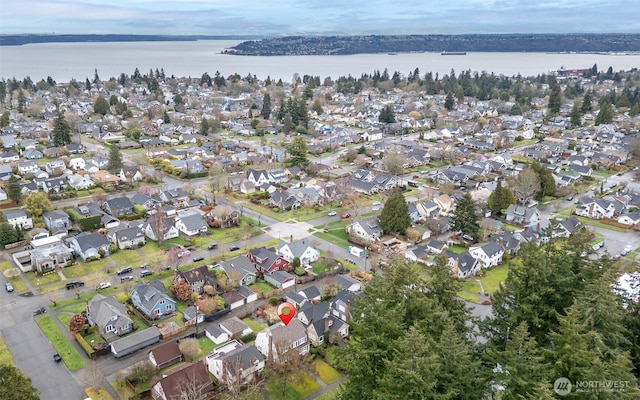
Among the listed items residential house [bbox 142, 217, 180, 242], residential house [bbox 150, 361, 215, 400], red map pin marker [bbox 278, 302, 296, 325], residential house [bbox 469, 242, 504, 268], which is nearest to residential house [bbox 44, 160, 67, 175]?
residential house [bbox 142, 217, 180, 242]

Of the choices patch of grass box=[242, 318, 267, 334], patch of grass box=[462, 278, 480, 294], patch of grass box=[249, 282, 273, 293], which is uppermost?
patch of grass box=[249, 282, 273, 293]

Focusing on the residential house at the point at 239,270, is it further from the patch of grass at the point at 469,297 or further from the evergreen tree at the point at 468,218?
the evergreen tree at the point at 468,218

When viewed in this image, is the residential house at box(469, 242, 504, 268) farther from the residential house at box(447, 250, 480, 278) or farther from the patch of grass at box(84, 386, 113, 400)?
the patch of grass at box(84, 386, 113, 400)

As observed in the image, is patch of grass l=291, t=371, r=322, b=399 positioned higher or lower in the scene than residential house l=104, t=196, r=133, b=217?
lower

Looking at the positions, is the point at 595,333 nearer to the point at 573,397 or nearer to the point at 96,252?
the point at 573,397

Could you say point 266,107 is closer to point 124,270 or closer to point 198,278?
point 124,270

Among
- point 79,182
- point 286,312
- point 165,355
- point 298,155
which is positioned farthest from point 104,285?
point 298,155

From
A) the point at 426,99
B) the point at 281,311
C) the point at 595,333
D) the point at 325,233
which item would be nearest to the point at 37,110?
the point at 325,233
